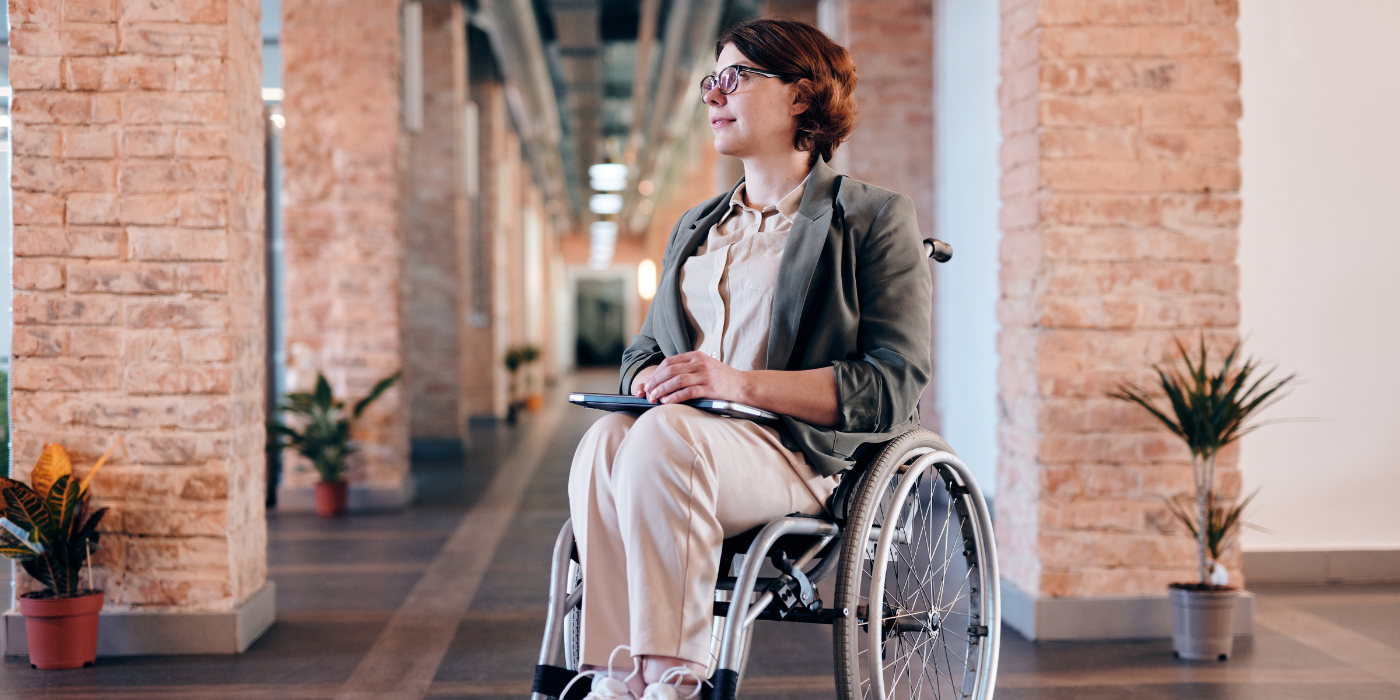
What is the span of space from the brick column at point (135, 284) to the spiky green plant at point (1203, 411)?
8.17ft

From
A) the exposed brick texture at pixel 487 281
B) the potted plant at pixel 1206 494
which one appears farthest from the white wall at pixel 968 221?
the exposed brick texture at pixel 487 281

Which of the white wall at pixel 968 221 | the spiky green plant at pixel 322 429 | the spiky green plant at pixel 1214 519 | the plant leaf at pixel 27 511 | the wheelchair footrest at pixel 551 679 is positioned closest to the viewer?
the wheelchair footrest at pixel 551 679

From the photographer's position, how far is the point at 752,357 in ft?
5.50

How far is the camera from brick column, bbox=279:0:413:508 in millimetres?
5508

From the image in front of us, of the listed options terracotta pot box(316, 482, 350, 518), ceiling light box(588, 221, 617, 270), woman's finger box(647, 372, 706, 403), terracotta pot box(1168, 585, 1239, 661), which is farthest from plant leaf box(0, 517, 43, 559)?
ceiling light box(588, 221, 617, 270)

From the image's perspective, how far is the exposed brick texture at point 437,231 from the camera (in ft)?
26.6

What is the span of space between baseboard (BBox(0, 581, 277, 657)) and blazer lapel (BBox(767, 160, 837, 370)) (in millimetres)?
1936

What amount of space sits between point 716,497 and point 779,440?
0.62ft

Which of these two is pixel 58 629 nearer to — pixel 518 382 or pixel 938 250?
pixel 938 250

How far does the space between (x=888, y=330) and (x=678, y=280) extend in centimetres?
39

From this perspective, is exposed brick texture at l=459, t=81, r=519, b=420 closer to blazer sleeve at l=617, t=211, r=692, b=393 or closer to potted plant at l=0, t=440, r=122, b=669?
potted plant at l=0, t=440, r=122, b=669

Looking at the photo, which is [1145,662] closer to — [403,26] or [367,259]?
[367,259]

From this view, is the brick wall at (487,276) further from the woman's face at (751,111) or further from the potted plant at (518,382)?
the woman's face at (751,111)

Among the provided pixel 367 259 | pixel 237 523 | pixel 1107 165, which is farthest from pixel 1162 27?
pixel 367 259
